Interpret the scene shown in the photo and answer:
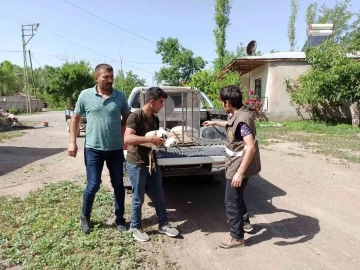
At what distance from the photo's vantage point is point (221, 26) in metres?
26.0

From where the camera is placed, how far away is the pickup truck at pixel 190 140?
12.4ft

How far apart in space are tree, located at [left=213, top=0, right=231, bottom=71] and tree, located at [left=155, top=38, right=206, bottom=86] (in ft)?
35.1

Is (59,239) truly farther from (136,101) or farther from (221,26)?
(221,26)

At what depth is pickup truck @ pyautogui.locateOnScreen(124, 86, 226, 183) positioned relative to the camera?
3.78 meters

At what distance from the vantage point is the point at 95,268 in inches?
Result: 105

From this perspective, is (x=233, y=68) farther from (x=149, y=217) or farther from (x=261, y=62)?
(x=149, y=217)

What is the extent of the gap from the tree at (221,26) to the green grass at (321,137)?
12739 millimetres

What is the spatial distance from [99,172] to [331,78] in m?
12.6

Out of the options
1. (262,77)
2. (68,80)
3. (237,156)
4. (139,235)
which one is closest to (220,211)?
(139,235)

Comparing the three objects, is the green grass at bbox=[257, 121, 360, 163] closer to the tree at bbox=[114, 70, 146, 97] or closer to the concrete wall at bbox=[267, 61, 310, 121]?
the concrete wall at bbox=[267, 61, 310, 121]

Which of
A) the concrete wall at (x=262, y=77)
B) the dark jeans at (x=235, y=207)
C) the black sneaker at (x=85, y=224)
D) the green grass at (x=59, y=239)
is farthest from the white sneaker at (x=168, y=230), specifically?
the concrete wall at (x=262, y=77)

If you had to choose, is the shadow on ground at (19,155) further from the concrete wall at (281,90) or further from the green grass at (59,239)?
the concrete wall at (281,90)

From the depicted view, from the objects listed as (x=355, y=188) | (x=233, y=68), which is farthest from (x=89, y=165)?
(x=233, y=68)

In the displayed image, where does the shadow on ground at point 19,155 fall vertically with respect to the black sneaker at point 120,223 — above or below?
below
